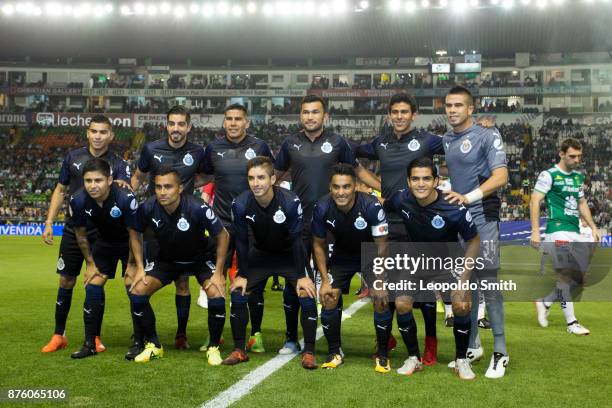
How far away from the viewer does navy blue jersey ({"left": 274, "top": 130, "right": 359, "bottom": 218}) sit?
20.9 feet

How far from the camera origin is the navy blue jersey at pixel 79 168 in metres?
6.53

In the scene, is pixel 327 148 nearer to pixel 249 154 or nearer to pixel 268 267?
pixel 249 154

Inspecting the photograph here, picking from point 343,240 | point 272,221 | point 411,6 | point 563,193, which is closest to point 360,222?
point 343,240

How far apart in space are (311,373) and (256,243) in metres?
1.36

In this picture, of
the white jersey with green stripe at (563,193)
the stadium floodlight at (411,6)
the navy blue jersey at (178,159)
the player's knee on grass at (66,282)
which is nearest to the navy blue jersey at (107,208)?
the player's knee on grass at (66,282)

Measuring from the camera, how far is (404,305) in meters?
5.52

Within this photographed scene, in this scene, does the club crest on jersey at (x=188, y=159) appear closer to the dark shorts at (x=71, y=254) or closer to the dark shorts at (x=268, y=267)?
the dark shorts at (x=71, y=254)

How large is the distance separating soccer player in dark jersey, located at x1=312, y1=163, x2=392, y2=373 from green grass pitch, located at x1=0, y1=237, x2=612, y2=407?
0.98 ft

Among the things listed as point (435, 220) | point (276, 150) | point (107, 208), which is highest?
point (276, 150)

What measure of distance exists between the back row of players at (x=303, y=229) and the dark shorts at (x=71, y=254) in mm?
13

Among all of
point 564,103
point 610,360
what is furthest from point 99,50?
point 610,360

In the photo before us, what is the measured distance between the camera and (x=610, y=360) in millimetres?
5996

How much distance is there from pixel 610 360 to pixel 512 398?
6.22 ft

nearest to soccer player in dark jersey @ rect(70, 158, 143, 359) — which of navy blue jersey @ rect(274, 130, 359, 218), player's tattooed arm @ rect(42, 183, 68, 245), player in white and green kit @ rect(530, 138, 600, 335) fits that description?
player's tattooed arm @ rect(42, 183, 68, 245)
